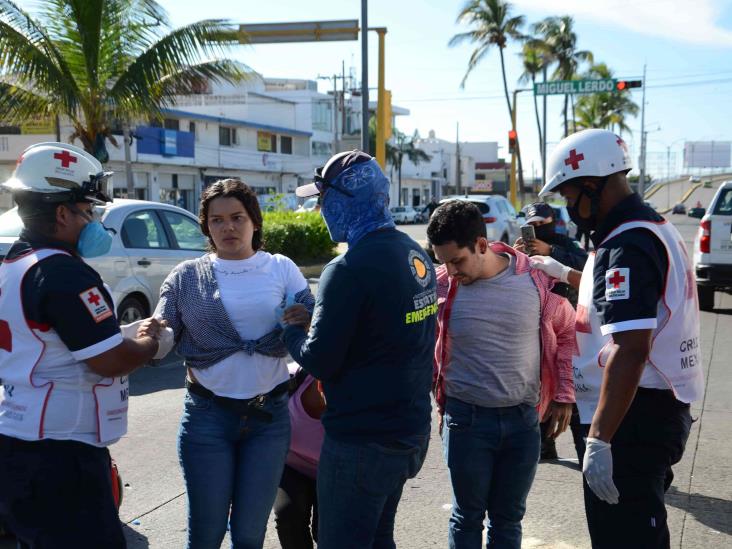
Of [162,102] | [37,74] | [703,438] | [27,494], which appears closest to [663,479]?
[27,494]

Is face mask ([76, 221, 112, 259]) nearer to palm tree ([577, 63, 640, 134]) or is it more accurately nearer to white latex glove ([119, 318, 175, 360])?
white latex glove ([119, 318, 175, 360])

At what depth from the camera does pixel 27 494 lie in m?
2.64

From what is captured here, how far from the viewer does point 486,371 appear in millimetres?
3471

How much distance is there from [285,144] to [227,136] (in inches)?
337

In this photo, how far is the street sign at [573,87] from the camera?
105ft

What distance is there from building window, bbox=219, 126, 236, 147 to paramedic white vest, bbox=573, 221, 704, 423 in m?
48.9

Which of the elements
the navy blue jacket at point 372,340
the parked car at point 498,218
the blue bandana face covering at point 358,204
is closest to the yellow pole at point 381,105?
the parked car at point 498,218

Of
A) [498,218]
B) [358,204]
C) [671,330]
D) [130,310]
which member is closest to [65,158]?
[358,204]

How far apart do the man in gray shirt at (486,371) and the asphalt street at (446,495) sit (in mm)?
1126

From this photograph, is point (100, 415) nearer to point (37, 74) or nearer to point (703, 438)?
point (703, 438)

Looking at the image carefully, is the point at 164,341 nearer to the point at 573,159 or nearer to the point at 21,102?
the point at 573,159

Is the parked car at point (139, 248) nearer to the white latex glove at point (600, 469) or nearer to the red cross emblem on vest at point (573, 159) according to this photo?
the red cross emblem on vest at point (573, 159)

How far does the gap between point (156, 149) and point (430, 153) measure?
53.9 metres

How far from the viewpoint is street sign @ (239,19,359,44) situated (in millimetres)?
17500
